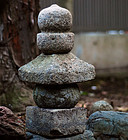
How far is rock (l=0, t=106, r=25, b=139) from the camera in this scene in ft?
9.46

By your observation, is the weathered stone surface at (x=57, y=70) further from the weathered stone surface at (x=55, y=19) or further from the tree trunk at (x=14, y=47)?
the tree trunk at (x=14, y=47)

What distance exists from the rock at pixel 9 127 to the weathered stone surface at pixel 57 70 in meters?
0.39

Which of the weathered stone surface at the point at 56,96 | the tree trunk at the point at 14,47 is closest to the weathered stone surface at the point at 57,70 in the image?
the weathered stone surface at the point at 56,96

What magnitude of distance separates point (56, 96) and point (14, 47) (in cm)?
168

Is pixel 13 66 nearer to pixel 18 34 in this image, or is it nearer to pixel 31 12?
pixel 18 34

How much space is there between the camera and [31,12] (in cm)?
450

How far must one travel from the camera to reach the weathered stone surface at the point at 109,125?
3235 millimetres

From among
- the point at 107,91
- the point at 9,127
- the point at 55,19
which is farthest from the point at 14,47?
the point at 107,91

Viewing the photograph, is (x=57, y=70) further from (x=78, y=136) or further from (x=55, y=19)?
(x=78, y=136)

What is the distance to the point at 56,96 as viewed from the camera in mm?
2955

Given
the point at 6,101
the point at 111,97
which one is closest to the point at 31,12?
the point at 6,101

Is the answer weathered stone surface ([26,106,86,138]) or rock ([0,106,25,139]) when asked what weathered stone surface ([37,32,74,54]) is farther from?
rock ([0,106,25,139])

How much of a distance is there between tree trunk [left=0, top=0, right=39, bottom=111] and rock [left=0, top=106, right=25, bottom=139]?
1.31m

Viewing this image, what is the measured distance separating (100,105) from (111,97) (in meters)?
2.38
